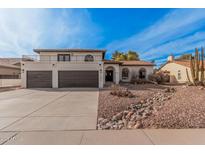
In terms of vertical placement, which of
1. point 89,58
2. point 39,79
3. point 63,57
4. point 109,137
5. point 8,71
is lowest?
point 109,137

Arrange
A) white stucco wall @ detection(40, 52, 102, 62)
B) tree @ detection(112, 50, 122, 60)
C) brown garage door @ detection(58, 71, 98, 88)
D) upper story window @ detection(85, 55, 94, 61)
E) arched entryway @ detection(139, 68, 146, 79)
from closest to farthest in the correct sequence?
brown garage door @ detection(58, 71, 98, 88), white stucco wall @ detection(40, 52, 102, 62), upper story window @ detection(85, 55, 94, 61), arched entryway @ detection(139, 68, 146, 79), tree @ detection(112, 50, 122, 60)

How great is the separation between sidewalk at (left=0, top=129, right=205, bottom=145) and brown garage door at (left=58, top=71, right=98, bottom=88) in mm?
13051

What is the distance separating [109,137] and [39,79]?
1607 centimetres

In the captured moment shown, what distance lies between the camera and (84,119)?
16.6ft

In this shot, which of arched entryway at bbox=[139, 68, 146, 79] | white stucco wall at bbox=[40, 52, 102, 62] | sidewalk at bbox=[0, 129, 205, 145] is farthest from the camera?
arched entryway at bbox=[139, 68, 146, 79]

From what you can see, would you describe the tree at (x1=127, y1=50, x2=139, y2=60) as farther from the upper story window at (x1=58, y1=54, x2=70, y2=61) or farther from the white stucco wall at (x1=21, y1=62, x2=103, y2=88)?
the upper story window at (x1=58, y1=54, x2=70, y2=61)

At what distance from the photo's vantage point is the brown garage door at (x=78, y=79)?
55.5ft

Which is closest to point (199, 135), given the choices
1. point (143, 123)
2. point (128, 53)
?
point (143, 123)

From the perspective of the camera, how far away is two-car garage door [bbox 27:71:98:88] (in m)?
16.9

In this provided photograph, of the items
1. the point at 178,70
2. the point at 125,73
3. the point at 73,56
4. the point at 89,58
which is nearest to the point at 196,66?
the point at 178,70

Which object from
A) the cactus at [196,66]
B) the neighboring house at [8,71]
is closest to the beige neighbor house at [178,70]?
the cactus at [196,66]

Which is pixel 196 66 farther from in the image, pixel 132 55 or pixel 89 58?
pixel 132 55

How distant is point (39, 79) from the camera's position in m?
17.0

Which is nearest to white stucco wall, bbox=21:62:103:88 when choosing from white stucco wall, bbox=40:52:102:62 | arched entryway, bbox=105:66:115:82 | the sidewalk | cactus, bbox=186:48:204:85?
white stucco wall, bbox=40:52:102:62
